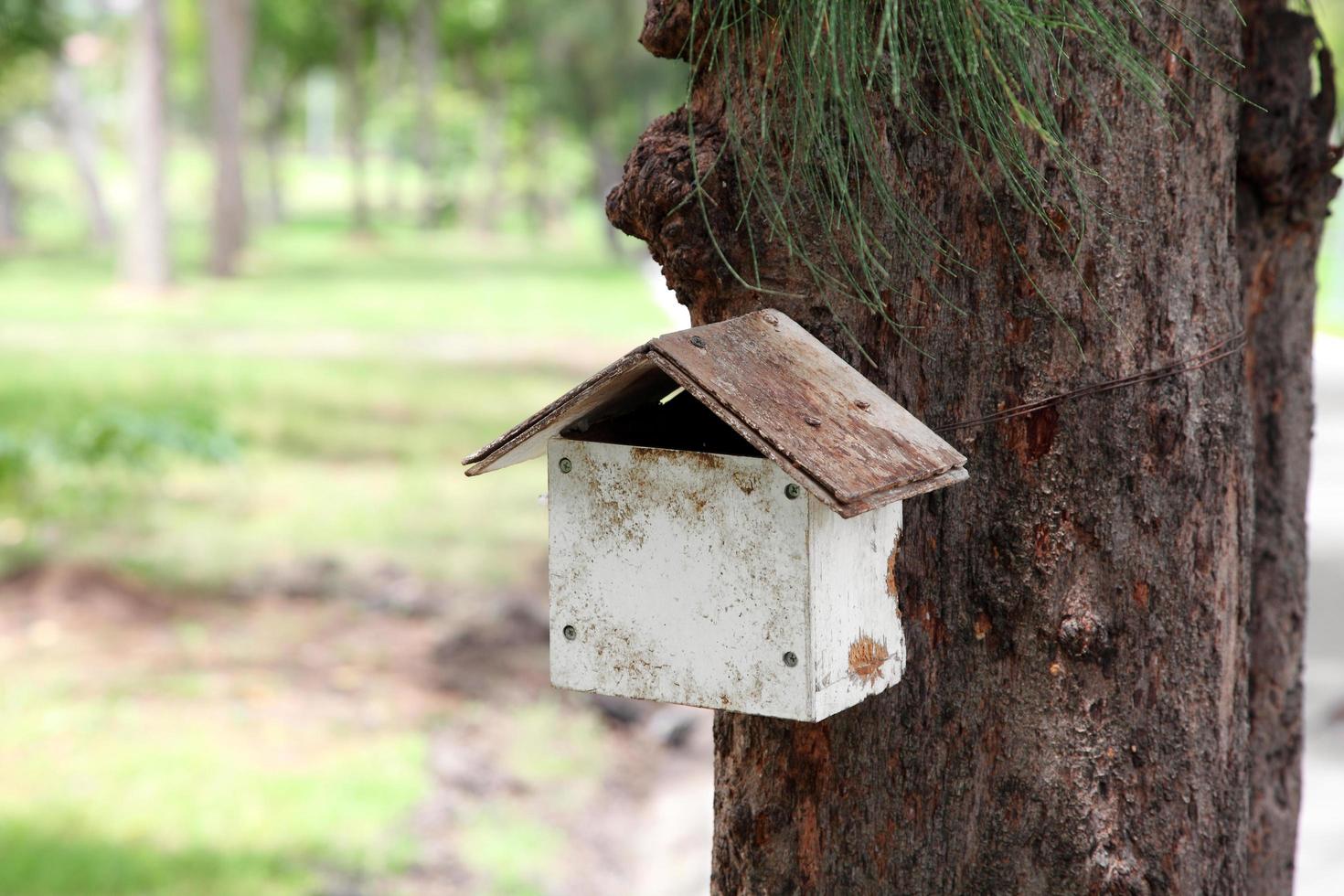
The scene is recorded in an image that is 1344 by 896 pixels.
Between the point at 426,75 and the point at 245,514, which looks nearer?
the point at 245,514

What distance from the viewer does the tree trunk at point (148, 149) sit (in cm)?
1920

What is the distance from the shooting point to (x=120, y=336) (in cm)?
1591

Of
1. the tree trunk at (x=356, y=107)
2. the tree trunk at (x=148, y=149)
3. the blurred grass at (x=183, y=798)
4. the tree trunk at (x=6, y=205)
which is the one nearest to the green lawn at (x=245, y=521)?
the blurred grass at (x=183, y=798)

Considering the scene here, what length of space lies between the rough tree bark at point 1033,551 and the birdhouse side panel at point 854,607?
0.04 meters

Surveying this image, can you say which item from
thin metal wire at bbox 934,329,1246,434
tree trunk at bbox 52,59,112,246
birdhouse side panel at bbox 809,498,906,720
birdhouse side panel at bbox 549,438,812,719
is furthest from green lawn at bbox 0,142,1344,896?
tree trunk at bbox 52,59,112,246

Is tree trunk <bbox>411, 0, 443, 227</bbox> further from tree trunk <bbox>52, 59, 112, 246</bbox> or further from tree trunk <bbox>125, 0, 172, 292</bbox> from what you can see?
tree trunk <bbox>125, 0, 172, 292</bbox>

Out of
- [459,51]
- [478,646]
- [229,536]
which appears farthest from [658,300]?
[459,51]

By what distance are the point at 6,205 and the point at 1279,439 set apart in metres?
34.7

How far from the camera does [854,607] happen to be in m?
1.75

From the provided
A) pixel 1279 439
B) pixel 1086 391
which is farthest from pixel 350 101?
pixel 1086 391

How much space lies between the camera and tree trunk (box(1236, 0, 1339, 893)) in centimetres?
250

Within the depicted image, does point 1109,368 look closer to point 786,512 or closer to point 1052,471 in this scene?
point 1052,471

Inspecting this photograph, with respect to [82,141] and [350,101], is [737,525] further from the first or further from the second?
[82,141]

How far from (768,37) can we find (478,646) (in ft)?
15.8
